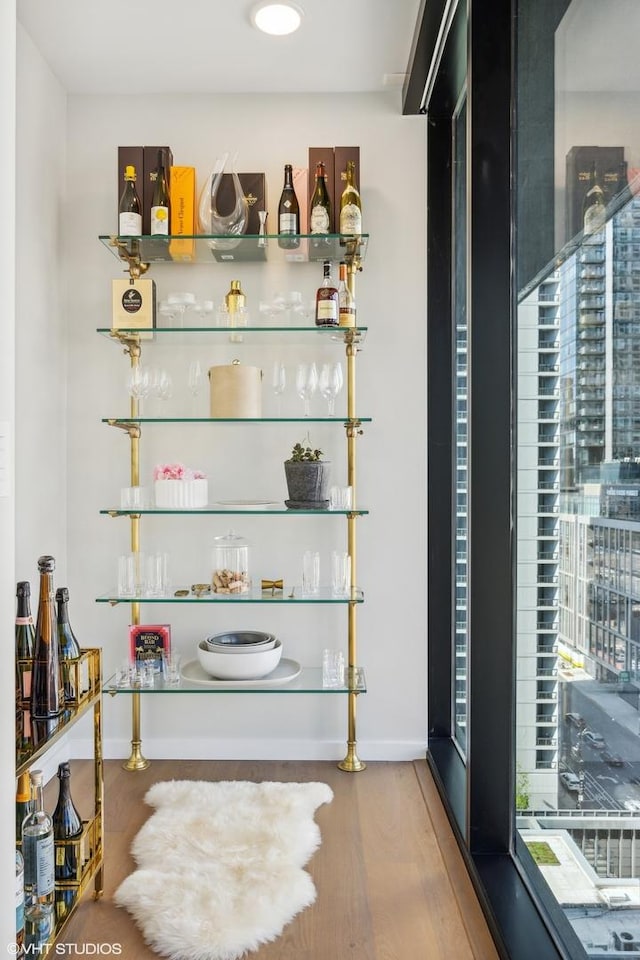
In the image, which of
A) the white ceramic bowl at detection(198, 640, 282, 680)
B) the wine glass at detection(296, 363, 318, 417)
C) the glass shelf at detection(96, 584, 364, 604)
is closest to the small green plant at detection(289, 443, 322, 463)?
the wine glass at detection(296, 363, 318, 417)

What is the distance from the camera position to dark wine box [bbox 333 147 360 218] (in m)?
2.79

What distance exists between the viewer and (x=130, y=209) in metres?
2.79

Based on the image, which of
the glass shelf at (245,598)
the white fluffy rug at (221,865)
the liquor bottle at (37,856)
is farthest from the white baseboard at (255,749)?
the liquor bottle at (37,856)

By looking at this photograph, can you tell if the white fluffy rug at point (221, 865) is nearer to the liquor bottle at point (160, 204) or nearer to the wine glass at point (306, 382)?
the wine glass at point (306, 382)

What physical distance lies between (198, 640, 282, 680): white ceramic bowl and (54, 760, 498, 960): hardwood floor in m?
0.38

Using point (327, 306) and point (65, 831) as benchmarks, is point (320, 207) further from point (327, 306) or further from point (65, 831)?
point (65, 831)

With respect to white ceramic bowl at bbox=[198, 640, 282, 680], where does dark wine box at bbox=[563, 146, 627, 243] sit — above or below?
above

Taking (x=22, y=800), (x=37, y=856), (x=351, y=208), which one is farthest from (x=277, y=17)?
(x=37, y=856)

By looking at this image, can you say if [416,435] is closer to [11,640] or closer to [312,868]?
[312,868]

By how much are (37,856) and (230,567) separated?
1310 millimetres

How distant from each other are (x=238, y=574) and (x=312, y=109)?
185 cm

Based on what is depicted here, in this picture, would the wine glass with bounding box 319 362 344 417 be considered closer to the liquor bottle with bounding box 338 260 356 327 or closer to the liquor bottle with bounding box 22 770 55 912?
the liquor bottle with bounding box 338 260 356 327

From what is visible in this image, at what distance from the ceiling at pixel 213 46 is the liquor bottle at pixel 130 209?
385mm

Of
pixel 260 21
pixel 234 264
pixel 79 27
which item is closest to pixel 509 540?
pixel 234 264
